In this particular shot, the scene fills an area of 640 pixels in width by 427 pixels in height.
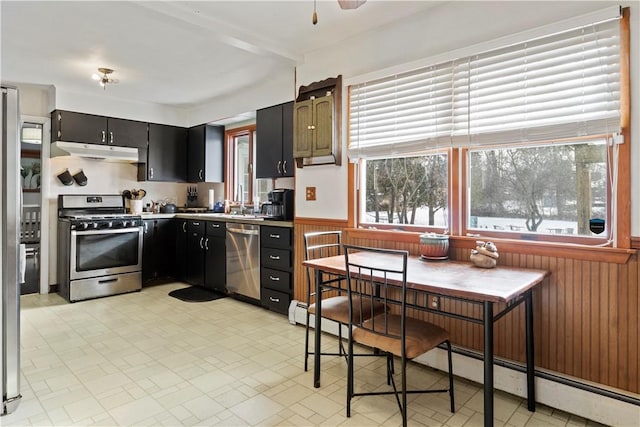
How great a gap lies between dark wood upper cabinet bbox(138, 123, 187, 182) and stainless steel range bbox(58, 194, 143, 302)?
740 millimetres

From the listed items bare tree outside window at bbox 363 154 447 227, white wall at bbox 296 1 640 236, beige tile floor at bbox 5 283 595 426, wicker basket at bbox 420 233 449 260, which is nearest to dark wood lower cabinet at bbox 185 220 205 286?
beige tile floor at bbox 5 283 595 426

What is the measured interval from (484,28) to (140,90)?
400 cm

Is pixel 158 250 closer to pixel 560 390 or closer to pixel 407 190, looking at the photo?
pixel 407 190

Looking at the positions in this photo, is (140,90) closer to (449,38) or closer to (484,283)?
(449,38)

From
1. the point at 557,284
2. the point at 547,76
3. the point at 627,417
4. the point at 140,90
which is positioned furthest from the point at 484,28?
the point at 140,90

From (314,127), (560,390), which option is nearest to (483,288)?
(560,390)

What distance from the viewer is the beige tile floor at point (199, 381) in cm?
204

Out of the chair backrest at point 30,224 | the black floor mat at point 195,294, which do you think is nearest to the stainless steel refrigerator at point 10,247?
the black floor mat at point 195,294

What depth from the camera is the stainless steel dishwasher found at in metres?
4.04

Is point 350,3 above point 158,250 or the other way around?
above

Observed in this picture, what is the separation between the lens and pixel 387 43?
2.92 m

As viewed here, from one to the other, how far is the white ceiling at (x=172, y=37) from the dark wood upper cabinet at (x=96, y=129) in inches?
16.3

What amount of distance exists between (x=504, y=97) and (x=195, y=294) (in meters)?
3.91

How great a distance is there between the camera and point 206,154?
533 cm
